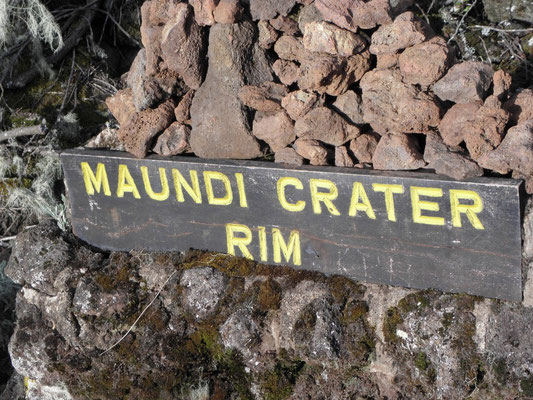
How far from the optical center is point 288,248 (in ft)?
11.6

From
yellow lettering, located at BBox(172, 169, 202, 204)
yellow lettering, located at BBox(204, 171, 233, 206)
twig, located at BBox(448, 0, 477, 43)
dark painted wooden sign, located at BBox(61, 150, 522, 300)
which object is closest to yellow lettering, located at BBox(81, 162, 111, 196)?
dark painted wooden sign, located at BBox(61, 150, 522, 300)

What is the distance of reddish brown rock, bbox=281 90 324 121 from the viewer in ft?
10.8

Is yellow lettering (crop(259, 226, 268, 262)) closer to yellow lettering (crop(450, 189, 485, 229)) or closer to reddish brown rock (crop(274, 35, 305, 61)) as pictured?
reddish brown rock (crop(274, 35, 305, 61))

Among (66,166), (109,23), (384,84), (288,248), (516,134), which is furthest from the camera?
(109,23)

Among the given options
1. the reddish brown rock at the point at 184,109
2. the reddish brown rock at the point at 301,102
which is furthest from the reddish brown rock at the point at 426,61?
the reddish brown rock at the point at 184,109

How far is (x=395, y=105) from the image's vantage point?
3141 millimetres

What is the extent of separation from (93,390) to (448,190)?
240 cm

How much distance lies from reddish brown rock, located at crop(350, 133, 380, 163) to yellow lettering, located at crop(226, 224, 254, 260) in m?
0.76

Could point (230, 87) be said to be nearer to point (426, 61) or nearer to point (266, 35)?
point (266, 35)

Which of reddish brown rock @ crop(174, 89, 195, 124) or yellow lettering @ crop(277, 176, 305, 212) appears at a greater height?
reddish brown rock @ crop(174, 89, 195, 124)

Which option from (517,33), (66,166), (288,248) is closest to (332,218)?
(288,248)

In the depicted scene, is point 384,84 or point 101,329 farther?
point 101,329

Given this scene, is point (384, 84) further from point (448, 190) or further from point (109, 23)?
point (109, 23)

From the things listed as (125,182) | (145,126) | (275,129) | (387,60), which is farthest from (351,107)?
(125,182)
